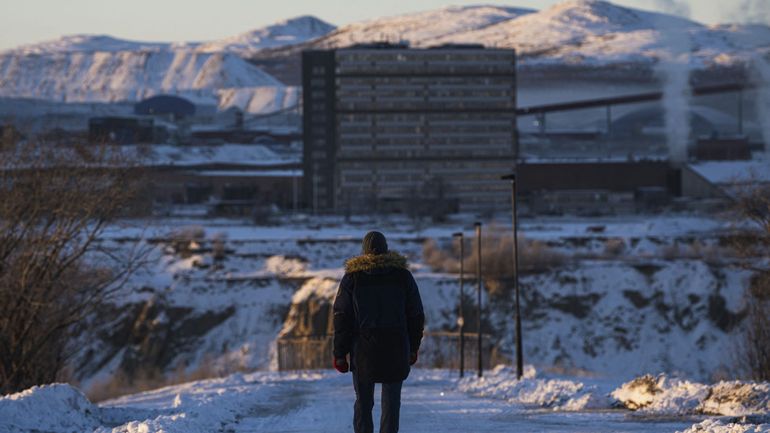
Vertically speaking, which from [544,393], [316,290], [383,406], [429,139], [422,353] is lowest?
[422,353]

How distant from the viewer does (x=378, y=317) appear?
13.8 metres

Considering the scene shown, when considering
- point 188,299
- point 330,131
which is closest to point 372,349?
point 188,299

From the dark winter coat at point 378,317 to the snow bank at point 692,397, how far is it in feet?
20.9

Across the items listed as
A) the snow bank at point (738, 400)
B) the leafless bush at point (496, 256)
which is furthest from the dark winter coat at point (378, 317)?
the leafless bush at point (496, 256)

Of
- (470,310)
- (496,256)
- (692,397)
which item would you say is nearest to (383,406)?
(692,397)

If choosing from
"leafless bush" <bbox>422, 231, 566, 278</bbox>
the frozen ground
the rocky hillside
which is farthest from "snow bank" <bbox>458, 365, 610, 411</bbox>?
"leafless bush" <bbox>422, 231, 566, 278</bbox>

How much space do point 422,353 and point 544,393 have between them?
114 feet

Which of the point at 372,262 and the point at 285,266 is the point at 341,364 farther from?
the point at 285,266

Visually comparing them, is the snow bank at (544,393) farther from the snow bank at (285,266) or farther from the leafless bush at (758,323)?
the snow bank at (285,266)

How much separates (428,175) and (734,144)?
104 ft

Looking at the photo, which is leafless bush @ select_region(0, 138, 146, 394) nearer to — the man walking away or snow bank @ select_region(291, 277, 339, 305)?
the man walking away

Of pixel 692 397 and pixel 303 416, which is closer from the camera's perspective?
pixel 692 397

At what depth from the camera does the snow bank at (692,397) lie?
1955 centimetres

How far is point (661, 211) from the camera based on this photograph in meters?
122
